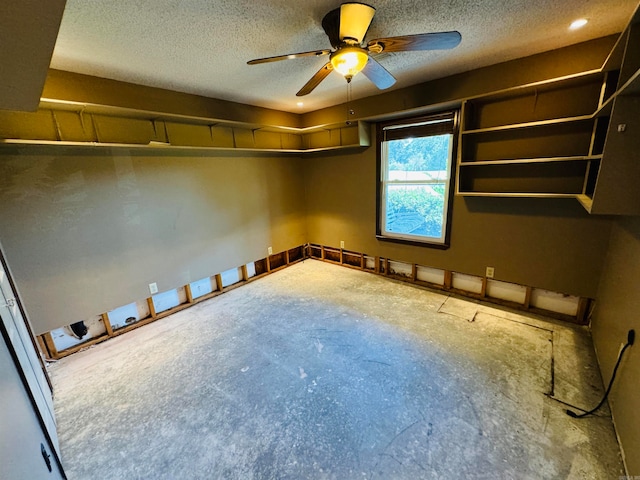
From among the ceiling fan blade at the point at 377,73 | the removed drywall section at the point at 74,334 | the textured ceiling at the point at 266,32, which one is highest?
the textured ceiling at the point at 266,32

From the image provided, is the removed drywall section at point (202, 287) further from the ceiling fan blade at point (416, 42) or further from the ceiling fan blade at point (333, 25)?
the ceiling fan blade at point (416, 42)

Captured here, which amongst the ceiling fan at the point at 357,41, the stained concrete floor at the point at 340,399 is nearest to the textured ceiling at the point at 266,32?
the ceiling fan at the point at 357,41

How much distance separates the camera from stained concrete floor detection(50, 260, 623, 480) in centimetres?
149

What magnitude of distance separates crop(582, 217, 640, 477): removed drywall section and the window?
4.75 feet

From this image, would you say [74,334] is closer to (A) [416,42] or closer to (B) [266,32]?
(B) [266,32]

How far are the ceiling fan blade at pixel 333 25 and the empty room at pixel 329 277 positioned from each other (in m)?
0.02

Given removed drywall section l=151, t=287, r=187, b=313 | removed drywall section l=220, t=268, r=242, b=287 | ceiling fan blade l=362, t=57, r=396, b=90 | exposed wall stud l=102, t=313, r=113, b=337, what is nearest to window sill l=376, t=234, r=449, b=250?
ceiling fan blade l=362, t=57, r=396, b=90

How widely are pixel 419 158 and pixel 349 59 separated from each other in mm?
2075

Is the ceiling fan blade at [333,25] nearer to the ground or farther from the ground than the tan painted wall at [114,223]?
farther from the ground

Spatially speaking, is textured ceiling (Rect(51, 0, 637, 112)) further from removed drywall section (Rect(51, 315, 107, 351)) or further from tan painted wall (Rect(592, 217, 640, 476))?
removed drywall section (Rect(51, 315, 107, 351))

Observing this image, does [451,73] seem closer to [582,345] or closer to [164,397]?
[582,345]

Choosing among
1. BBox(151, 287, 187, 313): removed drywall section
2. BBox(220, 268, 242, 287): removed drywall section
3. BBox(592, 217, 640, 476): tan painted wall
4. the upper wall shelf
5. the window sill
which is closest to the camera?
BBox(592, 217, 640, 476): tan painted wall

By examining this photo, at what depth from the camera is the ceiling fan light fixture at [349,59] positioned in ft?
5.52

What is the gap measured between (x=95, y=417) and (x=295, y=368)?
1434 millimetres
